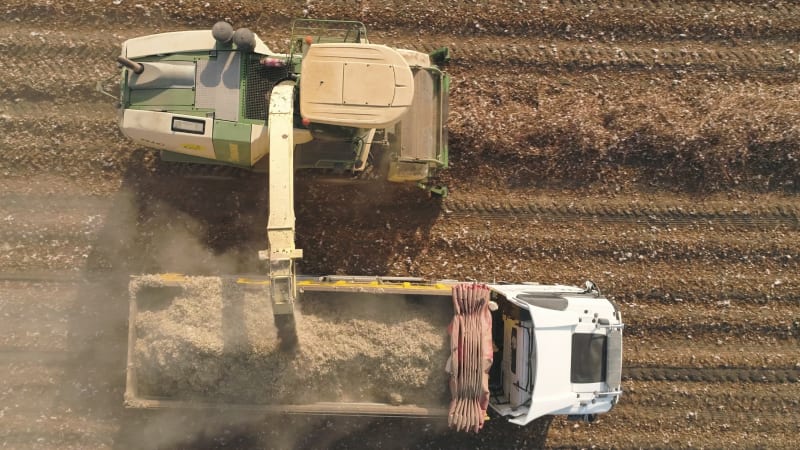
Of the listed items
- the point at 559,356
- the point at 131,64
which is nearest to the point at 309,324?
the point at 559,356

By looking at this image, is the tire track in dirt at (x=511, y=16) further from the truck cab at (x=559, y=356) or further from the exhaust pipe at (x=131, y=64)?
Answer: the truck cab at (x=559, y=356)

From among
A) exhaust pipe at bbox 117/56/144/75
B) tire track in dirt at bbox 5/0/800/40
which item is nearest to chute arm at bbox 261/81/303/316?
exhaust pipe at bbox 117/56/144/75

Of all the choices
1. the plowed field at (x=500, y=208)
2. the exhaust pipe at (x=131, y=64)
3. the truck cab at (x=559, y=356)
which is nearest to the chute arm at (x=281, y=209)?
the exhaust pipe at (x=131, y=64)

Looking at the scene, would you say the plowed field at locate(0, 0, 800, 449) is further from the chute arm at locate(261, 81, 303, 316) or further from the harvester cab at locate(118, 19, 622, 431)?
the chute arm at locate(261, 81, 303, 316)

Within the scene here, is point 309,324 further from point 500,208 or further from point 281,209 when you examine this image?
point 500,208

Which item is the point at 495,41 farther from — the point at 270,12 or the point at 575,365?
the point at 575,365

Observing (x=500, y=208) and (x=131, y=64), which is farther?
(x=500, y=208)
